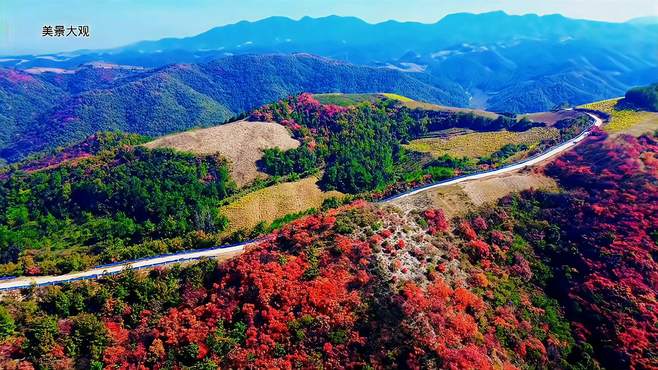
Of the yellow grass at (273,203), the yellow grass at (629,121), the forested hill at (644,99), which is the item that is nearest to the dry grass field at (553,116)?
the yellow grass at (629,121)

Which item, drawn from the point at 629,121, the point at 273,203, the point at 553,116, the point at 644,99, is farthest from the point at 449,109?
the point at 273,203

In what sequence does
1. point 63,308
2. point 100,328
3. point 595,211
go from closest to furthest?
point 100,328
point 63,308
point 595,211

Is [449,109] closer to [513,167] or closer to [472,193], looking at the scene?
[513,167]

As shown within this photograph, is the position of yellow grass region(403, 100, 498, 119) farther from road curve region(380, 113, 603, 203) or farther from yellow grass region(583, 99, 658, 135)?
road curve region(380, 113, 603, 203)

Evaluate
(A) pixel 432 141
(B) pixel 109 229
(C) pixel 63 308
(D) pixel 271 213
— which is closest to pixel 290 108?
(A) pixel 432 141

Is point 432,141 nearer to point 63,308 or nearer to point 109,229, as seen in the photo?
point 109,229

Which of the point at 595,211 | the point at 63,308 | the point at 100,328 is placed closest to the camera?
the point at 100,328

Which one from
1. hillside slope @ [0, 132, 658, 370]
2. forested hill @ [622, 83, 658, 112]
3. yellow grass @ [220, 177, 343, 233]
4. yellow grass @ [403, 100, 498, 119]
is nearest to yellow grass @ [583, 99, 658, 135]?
forested hill @ [622, 83, 658, 112]
